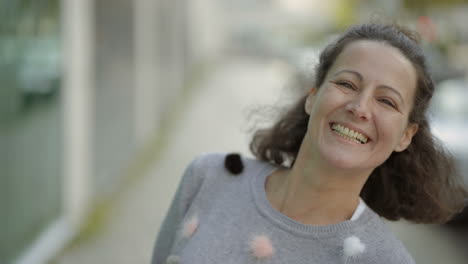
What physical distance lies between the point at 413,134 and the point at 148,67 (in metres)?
7.15

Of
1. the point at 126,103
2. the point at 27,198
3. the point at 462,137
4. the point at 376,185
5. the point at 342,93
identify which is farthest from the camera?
the point at 126,103

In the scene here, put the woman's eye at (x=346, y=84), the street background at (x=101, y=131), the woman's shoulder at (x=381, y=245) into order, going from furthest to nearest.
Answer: the street background at (x=101, y=131) < the woman's eye at (x=346, y=84) < the woman's shoulder at (x=381, y=245)

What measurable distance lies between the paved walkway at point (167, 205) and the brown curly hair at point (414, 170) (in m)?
0.65

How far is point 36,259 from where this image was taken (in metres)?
4.45

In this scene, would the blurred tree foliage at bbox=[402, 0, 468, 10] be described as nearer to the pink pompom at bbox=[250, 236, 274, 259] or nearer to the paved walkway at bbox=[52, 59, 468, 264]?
the paved walkway at bbox=[52, 59, 468, 264]

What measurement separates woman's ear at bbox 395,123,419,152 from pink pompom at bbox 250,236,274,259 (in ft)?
1.73

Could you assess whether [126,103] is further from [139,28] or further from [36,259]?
[36,259]

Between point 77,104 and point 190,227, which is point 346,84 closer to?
point 190,227

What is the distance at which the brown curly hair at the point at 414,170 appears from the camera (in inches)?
76.4

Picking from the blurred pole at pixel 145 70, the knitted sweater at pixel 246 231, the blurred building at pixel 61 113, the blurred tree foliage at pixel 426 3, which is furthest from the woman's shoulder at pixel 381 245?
the blurred tree foliage at pixel 426 3

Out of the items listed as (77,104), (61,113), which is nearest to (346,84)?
(61,113)

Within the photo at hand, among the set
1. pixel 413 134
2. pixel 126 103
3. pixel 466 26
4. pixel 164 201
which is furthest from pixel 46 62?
pixel 466 26

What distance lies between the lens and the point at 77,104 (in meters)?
5.18

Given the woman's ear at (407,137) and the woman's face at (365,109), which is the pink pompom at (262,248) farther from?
the woman's ear at (407,137)
